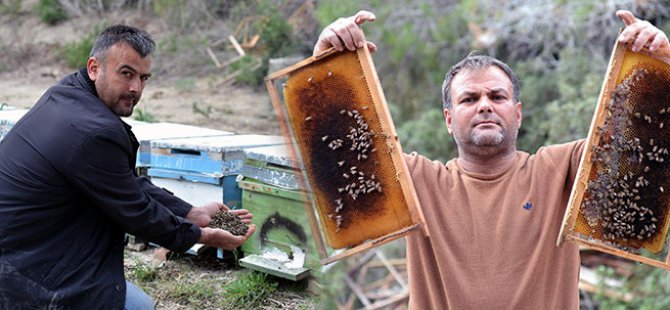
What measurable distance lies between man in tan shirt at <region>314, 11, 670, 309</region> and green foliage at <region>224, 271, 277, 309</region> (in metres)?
1.96

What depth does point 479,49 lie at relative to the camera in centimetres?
661

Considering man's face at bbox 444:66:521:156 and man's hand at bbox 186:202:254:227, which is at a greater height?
man's face at bbox 444:66:521:156

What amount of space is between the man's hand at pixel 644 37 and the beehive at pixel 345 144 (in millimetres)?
812

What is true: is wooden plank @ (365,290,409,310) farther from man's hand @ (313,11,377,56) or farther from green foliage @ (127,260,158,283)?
man's hand @ (313,11,377,56)

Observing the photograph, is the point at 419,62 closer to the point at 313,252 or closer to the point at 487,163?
the point at 313,252

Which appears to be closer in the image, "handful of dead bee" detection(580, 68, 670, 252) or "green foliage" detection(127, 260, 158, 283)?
"handful of dead bee" detection(580, 68, 670, 252)

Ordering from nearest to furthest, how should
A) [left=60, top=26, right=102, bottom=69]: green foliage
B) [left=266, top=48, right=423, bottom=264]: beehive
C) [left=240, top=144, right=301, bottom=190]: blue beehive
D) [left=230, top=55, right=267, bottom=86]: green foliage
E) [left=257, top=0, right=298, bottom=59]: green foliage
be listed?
1. [left=266, top=48, right=423, bottom=264]: beehive
2. [left=240, top=144, right=301, bottom=190]: blue beehive
3. [left=257, top=0, right=298, bottom=59]: green foliage
4. [left=230, top=55, right=267, bottom=86]: green foliage
5. [left=60, top=26, right=102, bottom=69]: green foliage

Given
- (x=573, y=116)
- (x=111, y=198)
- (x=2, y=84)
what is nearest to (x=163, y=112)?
(x=2, y=84)

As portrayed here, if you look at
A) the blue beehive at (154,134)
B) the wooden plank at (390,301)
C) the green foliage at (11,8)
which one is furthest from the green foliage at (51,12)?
the wooden plank at (390,301)

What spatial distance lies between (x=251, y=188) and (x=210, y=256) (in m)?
0.82

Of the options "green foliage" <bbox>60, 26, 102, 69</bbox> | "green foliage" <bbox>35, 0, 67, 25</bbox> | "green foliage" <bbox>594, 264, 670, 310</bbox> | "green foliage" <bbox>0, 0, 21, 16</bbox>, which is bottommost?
"green foliage" <bbox>594, 264, 670, 310</bbox>

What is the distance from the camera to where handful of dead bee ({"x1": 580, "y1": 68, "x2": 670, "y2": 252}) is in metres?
2.29

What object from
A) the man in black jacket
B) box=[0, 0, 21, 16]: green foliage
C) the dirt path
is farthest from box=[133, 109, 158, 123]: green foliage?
box=[0, 0, 21, 16]: green foliage

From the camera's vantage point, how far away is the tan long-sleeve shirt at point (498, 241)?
2256mm
